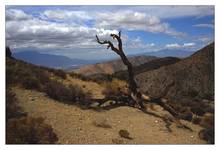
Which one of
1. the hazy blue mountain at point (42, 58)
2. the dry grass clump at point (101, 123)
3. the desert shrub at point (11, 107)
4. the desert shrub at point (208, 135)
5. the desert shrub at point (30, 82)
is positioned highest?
the hazy blue mountain at point (42, 58)

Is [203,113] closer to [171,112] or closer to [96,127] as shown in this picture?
[171,112]

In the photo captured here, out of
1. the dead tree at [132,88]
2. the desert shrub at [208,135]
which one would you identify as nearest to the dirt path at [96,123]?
the desert shrub at [208,135]

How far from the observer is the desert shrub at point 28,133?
7.50 m

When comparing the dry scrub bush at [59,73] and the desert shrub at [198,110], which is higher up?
the dry scrub bush at [59,73]

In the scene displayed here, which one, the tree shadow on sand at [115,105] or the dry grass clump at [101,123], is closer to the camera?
the dry grass clump at [101,123]

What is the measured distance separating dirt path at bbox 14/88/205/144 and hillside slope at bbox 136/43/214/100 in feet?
18.6

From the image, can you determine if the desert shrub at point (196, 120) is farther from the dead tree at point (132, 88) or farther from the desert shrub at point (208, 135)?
the desert shrub at point (208, 135)

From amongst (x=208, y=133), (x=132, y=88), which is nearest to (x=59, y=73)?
(x=132, y=88)

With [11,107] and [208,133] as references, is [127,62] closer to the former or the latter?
[208,133]

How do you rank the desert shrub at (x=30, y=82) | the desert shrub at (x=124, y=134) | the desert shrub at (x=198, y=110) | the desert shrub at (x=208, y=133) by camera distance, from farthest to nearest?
the desert shrub at (x=198, y=110), the desert shrub at (x=30, y=82), the desert shrub at (x=208, y=133), the desert shrub at (x=124, y=134)

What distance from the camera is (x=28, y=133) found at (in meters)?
7.54

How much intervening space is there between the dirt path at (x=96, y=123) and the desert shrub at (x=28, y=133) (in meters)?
0.30

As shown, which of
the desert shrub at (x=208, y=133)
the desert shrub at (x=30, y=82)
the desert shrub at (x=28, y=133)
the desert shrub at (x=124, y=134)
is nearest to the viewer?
the desert shrub at (x=28, y=133)

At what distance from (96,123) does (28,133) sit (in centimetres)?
181
